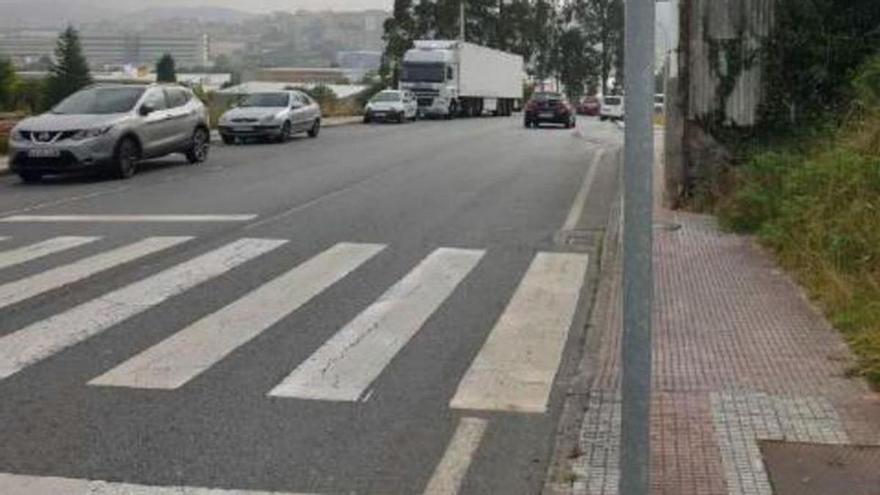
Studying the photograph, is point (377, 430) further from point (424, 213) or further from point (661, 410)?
point (424, 213)

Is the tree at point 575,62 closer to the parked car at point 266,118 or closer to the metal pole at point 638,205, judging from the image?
the parked car at point 266,118

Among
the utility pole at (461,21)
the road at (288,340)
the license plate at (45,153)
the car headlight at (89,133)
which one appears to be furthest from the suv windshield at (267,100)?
the utility pole at (461,21)

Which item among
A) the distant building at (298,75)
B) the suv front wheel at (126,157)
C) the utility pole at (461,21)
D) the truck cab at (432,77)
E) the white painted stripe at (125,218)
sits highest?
the utility pole at (461,21)

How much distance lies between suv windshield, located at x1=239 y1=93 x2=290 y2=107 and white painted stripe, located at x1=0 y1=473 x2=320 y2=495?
26.8m

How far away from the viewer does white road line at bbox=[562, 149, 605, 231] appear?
13.9m

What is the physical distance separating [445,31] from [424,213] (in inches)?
2968

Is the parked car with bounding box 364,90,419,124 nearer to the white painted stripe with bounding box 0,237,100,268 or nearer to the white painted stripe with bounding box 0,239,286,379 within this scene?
the white painted stripe with bounding box 0,237,100,268

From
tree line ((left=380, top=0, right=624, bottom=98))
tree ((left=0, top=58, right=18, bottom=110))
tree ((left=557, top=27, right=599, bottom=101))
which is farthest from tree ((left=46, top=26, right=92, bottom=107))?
tree ((left=557, top=27, right=599, bottom=101))

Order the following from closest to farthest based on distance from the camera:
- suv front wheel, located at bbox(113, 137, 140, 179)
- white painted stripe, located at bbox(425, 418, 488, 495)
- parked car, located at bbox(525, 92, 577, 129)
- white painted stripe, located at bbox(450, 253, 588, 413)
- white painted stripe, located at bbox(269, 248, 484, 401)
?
white painted stripe, located at bbox(425, 418, 488, 495) < white painted stripe, located at bbox(450, 253, 588, 413) < white painted stripe, located at bbox(269, 248, 484, 401) < suv front wheel, located at bbox(113, 137, 140, 179) < parked car, located at bbox(525, 92, 577, 129)

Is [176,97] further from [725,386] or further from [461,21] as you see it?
[461,21]

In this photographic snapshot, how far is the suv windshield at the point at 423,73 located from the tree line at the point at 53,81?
18.8m

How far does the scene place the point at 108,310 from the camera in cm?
870

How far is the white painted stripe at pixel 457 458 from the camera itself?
17.0 ft

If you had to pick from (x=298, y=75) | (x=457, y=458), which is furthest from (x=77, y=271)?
(x=298, y=75)
